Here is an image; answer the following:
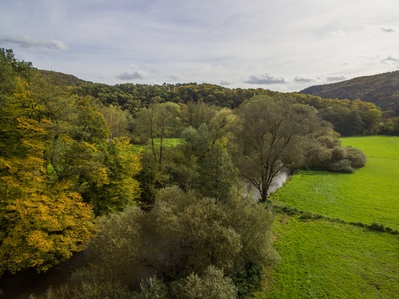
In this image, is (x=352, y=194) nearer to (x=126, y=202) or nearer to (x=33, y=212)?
(x=126, y=202)

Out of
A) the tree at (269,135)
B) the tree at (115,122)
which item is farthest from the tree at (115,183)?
the tree at (115,122)

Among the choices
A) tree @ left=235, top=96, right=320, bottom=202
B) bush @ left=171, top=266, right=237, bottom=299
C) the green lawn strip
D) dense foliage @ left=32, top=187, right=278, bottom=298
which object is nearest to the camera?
bush @ left=171, top=266, right=237, bottom=299

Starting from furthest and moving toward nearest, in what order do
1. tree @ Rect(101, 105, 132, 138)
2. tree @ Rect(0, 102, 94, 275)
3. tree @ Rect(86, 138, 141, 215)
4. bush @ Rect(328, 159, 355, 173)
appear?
tree @ Rect(101, 105, 132, 138)
bush @ Rect(328, 159, 355, 173)
tree @ Rect(86, 138, 141, 215)
tree @ Rect(0, 102, 94, 275)

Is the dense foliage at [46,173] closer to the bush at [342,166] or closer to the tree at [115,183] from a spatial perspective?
the tree at [115,183]

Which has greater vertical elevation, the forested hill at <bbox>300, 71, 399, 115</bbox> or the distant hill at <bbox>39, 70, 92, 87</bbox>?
the forested hill at <bbox>300, 71, 399, 115</bbox>

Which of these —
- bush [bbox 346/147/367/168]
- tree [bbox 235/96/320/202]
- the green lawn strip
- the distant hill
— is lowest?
the green lawn strip

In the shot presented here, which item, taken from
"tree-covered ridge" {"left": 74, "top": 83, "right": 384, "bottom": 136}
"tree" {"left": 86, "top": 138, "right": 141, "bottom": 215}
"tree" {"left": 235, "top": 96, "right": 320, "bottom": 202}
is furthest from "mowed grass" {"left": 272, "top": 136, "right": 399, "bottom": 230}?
"tree-covered ridge" {"left": 74, "top": 83, "right": 384, "bottom": 136}

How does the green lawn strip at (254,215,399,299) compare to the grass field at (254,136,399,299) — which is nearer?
the green lawn strip at (254,215,399,299)

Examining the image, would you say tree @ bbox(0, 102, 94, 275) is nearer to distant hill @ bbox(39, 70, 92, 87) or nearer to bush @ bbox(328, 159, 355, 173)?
distant hill @ bbox(39, 70, 92, 87)
